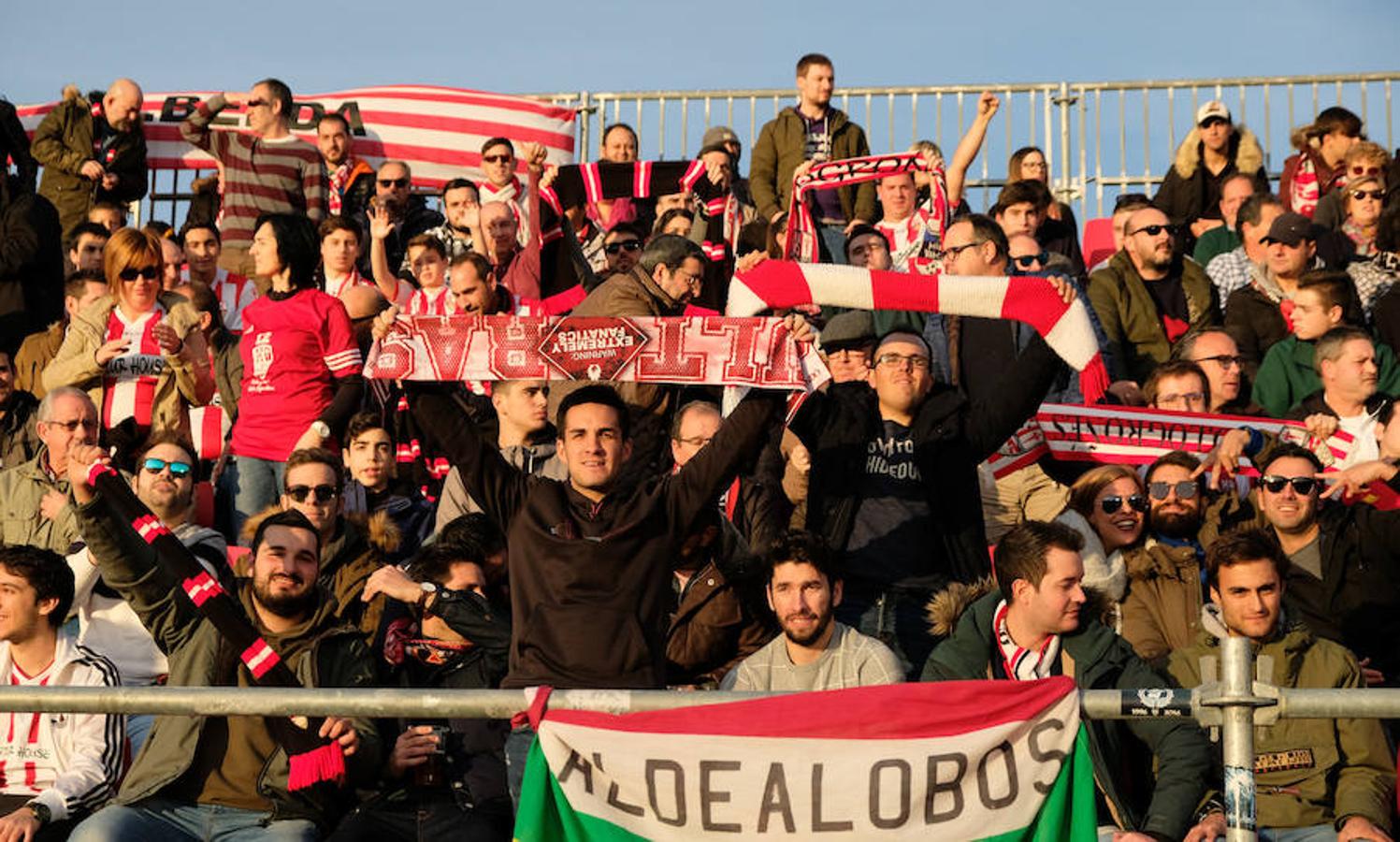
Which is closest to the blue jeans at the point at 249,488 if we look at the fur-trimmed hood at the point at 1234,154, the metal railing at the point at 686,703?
the metal railing at the point at 686,703

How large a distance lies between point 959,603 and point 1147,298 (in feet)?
15.5

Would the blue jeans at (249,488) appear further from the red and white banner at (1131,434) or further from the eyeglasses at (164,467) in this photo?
the red and white banner at (1131,434)

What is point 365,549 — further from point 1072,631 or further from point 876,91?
point 876,91

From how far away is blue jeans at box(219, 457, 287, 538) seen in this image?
10586mm

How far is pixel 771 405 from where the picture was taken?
735cm

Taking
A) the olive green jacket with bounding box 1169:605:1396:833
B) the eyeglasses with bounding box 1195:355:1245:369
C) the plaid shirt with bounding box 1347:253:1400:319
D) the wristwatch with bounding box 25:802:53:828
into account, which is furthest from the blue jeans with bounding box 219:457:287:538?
the plaid shirt with bounding box 1347:253:1400:319

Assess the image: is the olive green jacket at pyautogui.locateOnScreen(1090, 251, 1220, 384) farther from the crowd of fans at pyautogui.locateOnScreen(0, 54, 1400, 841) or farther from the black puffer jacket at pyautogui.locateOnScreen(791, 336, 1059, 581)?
the black puffer jacket at pyautogui.locateOnScreen(791, 336, 1059, 581)

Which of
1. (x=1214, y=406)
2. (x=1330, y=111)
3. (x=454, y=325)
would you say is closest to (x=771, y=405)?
(x=454, y=325)

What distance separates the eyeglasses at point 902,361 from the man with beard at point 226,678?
8.59 feet

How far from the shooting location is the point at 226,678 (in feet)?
24.9

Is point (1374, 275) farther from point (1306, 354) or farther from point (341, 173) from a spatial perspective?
point (341, 173)

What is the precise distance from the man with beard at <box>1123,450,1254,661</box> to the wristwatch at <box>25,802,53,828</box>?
416 cm

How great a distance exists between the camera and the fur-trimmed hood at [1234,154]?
1491 centimetres

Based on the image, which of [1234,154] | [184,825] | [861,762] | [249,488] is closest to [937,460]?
[184,825]
